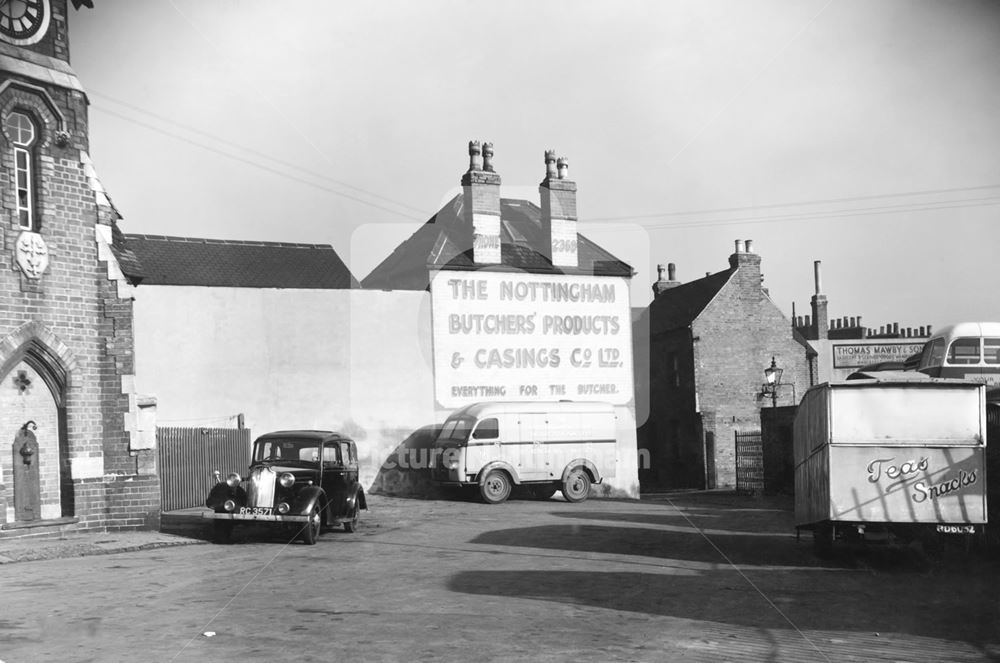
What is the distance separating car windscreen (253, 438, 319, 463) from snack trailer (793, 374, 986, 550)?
853 cm

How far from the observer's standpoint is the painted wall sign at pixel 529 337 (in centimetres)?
2803

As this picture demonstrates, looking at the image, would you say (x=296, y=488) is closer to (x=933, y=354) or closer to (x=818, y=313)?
(x=933, y=354)

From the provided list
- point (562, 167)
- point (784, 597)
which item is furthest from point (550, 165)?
point (784, 597)

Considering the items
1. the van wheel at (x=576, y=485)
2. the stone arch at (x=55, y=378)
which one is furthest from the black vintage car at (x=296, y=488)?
the van wheel at (x=576, y=485)

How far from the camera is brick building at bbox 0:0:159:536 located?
15.8m

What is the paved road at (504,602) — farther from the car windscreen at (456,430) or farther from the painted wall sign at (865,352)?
the painted wall sign at (865,352)

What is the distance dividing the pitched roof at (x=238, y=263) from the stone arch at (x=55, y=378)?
13.8 m

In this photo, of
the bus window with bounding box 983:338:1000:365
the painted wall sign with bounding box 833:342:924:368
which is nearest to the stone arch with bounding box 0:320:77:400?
the bus window with bounding box 983:338:1000:365

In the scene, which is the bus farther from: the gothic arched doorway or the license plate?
the gothic arched doorway

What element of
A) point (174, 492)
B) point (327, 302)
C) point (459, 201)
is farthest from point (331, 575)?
point (459, 201)

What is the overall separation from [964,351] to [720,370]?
14.3 m

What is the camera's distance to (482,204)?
28578 mm

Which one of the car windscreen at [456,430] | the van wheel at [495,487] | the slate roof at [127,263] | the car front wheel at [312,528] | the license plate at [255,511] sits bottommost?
the van wheel at [495,487]

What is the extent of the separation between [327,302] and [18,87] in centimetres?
1220
